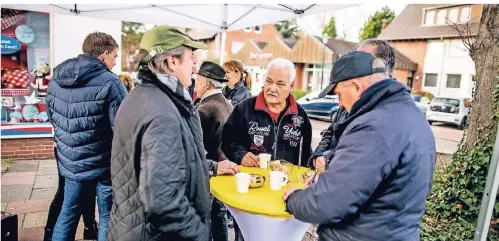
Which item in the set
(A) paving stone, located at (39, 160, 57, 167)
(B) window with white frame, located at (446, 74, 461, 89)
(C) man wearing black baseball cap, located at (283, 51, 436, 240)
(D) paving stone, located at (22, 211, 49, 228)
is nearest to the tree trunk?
(C) man wearing black baseball cap, located at (283, 51, 436, 240)

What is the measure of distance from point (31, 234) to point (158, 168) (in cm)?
294

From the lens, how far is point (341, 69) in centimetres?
160

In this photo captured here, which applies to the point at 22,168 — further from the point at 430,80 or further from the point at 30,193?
the point at 430,80

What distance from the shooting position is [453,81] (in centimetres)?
2667

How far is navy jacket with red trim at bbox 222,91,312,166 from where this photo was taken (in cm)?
289

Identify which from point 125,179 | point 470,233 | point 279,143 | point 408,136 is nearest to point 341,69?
point 408,136

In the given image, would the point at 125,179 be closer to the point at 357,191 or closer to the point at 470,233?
the point at 357,191

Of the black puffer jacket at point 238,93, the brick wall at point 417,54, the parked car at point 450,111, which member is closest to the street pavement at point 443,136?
the parked car at point 450,111

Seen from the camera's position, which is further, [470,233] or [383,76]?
→ [470,233]

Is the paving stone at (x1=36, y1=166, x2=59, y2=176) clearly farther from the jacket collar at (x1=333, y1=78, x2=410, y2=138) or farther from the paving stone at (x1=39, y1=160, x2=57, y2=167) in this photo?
the jacket collar at (x1=333, y1=78, x2=410, y2=138)

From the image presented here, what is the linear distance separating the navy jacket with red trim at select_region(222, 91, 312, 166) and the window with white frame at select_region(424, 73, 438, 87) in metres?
28.8

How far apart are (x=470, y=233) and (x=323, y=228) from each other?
263 cm

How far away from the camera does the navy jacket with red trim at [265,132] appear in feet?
9.50

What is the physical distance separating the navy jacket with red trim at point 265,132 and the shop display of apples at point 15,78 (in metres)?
4.96
